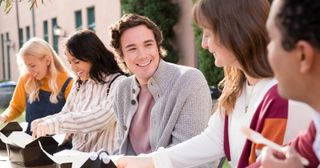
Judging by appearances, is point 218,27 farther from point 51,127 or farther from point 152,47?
point 51,127

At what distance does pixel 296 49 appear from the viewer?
1.09 metres

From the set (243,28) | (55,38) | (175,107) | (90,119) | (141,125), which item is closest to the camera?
(243,28)

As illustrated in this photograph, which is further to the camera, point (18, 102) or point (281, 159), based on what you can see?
point (18, 102)

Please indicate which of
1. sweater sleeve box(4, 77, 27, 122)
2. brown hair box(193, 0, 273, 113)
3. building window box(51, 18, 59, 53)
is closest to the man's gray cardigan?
brown hair box(193, 0, 273, 113)

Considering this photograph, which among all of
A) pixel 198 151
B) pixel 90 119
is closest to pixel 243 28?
pixel 198 151

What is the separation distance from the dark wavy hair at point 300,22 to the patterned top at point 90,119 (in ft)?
6.74

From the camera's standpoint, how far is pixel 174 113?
259 centimetres

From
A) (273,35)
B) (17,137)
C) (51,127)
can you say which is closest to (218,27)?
(273,35)

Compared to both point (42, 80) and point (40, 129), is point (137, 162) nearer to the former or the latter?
point (40, 129)

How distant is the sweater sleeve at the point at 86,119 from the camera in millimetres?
3018

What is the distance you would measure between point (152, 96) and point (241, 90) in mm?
835

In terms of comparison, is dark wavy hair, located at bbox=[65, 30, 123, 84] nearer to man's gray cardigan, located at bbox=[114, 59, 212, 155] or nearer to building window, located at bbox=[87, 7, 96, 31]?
man's gray cardigan, located at bbox=[114, 59, 212, 155]

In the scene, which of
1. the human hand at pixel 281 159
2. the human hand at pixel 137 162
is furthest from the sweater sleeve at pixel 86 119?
the human hand at pixel 281 159

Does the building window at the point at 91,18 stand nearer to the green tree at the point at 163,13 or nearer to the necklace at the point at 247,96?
the green tree at the point at 163,13
